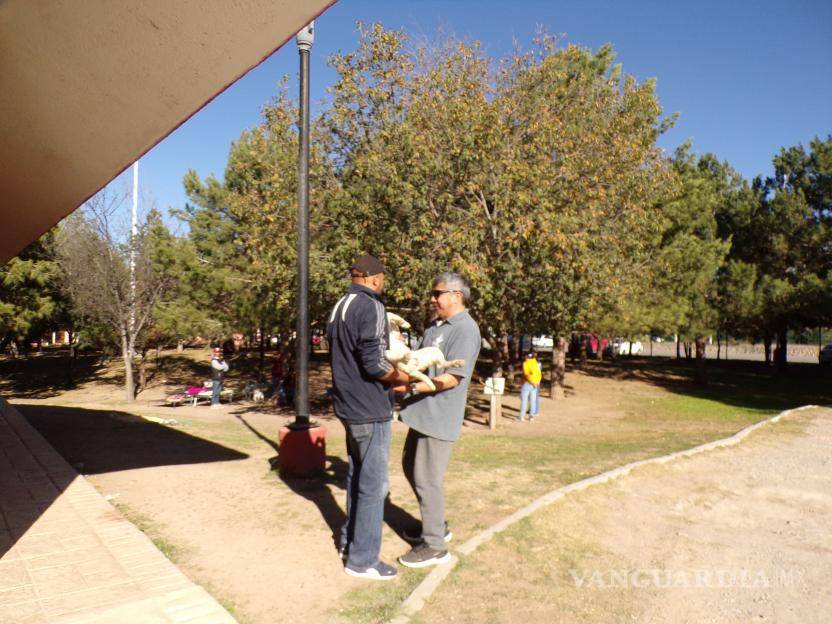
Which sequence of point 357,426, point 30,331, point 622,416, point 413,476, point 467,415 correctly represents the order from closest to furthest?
point 357,426
point 413,476
point 467,415
point 622,416
point 30,331

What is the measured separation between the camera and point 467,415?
551 inches

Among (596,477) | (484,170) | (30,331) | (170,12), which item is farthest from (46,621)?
(30,331)

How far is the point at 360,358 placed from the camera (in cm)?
338

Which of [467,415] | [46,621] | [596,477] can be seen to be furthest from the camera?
[467,415]

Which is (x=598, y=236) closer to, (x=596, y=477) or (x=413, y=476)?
(x=596, y=477)

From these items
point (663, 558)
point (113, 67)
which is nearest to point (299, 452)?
point (663, 558)

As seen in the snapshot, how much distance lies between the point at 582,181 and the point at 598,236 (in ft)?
3.28

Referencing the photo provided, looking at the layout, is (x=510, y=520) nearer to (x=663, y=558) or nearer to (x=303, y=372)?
(x=663, y=558)

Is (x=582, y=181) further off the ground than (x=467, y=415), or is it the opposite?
(x=582, y=181)

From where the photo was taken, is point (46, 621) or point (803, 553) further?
point (803, 553)

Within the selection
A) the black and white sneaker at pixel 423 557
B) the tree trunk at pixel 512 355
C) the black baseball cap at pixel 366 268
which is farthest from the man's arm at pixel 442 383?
the tree trunk at pixel 512 355

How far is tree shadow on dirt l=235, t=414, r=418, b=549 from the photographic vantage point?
4.50m

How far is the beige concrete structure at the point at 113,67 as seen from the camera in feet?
6.27

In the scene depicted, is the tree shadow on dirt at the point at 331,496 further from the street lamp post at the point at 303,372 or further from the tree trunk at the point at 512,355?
the tree trunk at the point at 512,355
